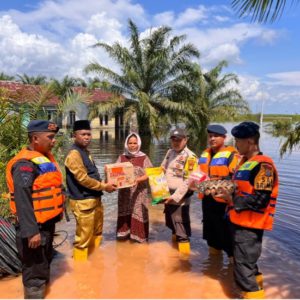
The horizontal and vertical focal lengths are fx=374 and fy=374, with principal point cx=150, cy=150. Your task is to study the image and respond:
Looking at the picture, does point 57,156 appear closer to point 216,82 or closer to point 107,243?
point 107,243

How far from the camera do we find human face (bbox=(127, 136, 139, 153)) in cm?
547

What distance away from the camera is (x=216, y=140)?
473cm

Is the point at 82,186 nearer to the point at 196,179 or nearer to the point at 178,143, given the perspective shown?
the point at 178,143

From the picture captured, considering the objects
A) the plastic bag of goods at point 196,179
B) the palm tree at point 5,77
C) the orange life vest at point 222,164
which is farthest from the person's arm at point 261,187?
the palm tree at point 5,77

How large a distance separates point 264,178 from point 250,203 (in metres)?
0.27

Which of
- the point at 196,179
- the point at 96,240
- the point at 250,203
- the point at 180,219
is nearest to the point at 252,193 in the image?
the point at 250,203

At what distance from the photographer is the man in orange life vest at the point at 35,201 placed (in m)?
3.38

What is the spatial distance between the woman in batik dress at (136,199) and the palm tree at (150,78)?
16.3 meters

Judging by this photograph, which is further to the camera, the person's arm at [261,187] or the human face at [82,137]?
the human face at [82,137]

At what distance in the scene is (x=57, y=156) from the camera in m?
6.86

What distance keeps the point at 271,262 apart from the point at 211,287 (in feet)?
4.41

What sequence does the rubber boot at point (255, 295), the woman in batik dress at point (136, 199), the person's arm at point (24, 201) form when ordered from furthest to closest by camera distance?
1. the woman in batik dress at point (136, 199)
2. the rubber boot at point (255, 295)
3. the person's arm at point (24, 201)

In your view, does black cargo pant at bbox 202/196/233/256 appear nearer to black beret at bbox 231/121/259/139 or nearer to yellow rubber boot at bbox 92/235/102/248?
black beret at bbox 231/121/259/139

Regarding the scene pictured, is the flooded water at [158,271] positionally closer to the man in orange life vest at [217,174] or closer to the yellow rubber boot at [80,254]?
the yellow rubber boot at [80,254]
